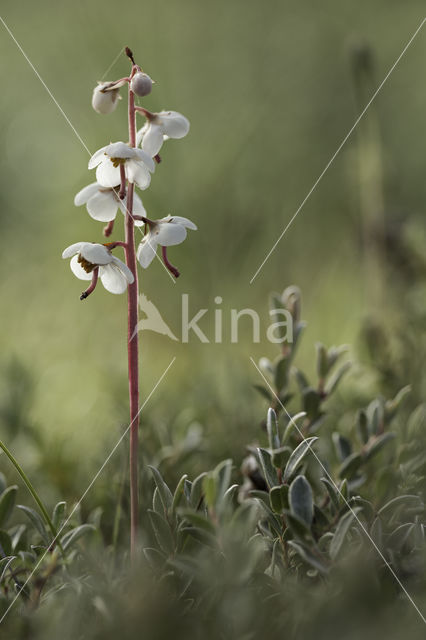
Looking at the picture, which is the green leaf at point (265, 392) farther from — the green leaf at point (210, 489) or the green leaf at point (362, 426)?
the green leaf at point (210, 489)

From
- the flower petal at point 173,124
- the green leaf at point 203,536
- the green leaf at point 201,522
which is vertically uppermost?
the flower petal at point 173,124

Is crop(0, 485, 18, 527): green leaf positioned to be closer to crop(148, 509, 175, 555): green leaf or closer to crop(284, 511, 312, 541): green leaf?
crop(148, 509, 175, 555): green leaf

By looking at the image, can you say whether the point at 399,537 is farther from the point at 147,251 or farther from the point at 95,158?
the point at 95,158

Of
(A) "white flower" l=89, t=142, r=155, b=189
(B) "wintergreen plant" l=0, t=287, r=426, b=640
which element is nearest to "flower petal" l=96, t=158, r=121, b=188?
(A) "white flower" l=89, t=142, r=155, b=189

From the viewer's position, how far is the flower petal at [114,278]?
0.71 meters

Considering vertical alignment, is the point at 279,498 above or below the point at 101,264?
below

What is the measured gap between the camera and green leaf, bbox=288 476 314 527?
1.98 ft

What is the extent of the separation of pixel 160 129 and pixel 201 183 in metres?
1.16

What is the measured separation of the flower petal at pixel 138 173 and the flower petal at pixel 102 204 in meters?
0.03

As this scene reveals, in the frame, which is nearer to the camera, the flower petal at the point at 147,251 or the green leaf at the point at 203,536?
the green leaf at the point at 203,536

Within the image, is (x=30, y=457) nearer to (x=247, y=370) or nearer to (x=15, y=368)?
(x=15, y=368)

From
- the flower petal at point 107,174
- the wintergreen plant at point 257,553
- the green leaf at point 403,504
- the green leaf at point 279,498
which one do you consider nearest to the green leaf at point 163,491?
the wintergreen plant at point 257,553

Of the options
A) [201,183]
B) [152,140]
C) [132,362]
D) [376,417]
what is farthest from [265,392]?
[201,183]

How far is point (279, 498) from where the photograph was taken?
2.06ft
